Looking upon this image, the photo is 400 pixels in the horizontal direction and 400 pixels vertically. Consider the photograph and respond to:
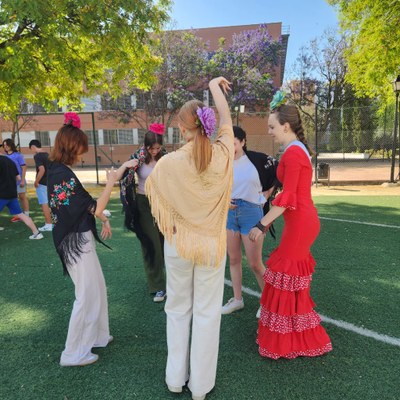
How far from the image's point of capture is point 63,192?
256 centimetres

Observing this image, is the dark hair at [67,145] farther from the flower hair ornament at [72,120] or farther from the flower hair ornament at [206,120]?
the flower hair ornament at [206,120]

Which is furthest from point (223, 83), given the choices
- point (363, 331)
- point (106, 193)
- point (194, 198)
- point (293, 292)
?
point (363, 331)

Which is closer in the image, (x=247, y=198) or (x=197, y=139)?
(x=197, y=139)

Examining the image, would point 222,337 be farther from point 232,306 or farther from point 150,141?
point 150,141

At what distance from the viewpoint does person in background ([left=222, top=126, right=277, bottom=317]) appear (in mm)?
3256

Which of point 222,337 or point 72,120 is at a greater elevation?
point 72,120

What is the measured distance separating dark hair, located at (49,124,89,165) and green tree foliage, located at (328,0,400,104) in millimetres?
11891

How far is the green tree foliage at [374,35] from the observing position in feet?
36.4

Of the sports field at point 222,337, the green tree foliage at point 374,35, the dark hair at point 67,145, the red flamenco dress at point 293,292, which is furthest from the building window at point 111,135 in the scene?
the red flamenco dress at point 293,292

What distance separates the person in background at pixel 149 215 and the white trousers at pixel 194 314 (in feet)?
5.00

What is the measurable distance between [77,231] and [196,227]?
1.03 metres

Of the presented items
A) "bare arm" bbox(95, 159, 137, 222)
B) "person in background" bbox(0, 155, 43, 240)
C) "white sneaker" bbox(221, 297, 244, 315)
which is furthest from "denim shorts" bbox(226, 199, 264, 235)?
"person in background" bbox(0, 155, 43, 240)

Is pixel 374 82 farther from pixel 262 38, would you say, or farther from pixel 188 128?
pixel 262 38

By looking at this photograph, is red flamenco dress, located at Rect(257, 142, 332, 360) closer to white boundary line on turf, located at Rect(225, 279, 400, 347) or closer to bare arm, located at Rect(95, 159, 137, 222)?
white boundary line on turf, located at Rect(225, 279, 400, 347)
